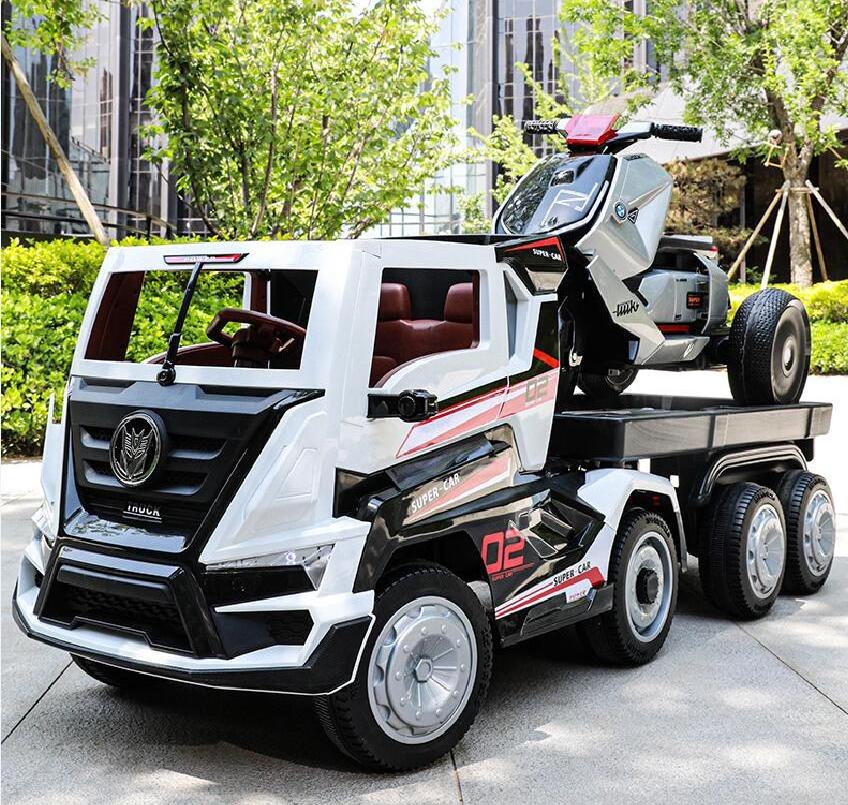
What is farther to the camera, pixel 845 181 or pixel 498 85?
pixel 498 85

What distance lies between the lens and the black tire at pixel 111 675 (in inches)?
193

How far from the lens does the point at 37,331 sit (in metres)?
10.8

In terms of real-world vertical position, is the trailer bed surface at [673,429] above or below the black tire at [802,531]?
above

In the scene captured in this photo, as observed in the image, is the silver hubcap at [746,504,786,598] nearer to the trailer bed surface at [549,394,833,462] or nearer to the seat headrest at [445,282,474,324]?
the trailer bed surface at [549,394,833,462]

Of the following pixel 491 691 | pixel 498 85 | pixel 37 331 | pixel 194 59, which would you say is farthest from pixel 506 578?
pixel 498 85

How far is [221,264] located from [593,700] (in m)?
2.44

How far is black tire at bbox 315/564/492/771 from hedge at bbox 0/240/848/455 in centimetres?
701

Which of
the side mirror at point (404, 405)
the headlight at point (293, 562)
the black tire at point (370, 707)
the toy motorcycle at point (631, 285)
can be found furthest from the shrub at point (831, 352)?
the headlight at point (293, 562)

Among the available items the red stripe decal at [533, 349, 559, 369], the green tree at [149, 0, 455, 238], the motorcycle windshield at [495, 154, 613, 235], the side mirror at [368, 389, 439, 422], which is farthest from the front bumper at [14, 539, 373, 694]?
the green tree at [149, 0, 455, 238]

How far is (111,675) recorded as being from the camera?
16.2ft

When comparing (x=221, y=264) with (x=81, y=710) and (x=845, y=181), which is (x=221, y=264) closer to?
(x=81, y=710)

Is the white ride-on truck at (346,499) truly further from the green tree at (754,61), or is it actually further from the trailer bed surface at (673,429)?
the green tree at (754,61)

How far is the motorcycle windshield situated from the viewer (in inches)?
231

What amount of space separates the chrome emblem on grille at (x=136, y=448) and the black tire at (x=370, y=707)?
0.95 metres
